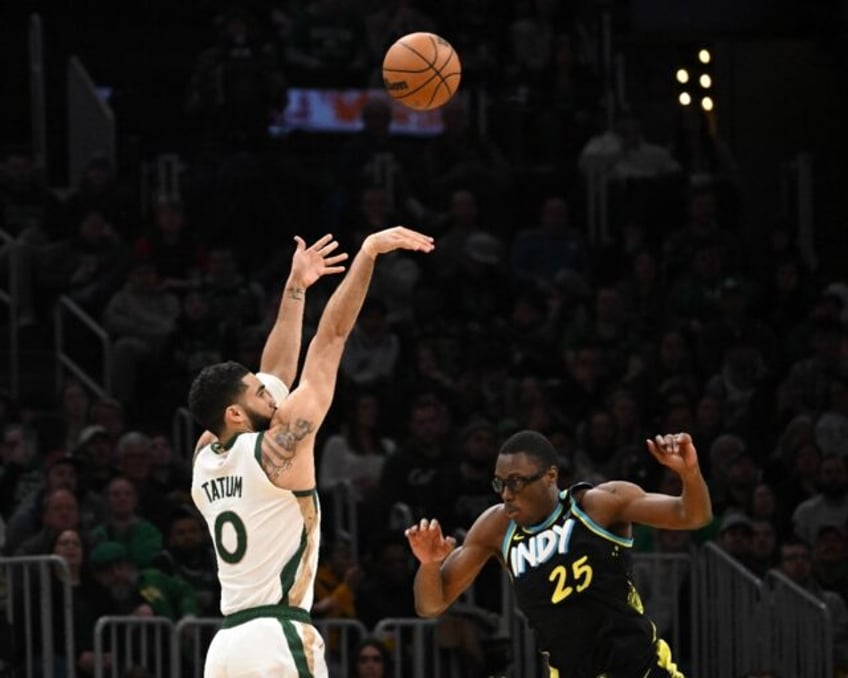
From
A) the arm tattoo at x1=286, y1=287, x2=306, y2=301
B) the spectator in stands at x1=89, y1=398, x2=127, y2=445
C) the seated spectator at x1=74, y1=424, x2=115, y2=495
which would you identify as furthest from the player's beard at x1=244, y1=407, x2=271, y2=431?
the spectator in stands at x1=89, y1=398, x2=127, y2=445

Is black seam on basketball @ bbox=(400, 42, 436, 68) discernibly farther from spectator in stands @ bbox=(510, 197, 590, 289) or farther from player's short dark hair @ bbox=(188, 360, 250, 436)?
spectator in stands @ bbox=(510, 197, 590, 289)

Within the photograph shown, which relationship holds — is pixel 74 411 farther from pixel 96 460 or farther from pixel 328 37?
pixel 328 37

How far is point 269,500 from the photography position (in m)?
10.0

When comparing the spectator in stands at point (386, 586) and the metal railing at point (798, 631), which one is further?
the spectator in stands at point (386, 586)

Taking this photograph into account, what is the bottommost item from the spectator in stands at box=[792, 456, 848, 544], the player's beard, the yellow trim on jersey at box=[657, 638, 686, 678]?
the yellow trim on jersey at box=[657, 638, 686, 678]

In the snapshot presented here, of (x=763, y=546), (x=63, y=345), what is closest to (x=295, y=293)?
(x=763, y=546)

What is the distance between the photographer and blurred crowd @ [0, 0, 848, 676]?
1611 cm

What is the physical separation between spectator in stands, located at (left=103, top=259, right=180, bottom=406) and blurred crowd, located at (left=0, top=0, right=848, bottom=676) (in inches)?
0.8

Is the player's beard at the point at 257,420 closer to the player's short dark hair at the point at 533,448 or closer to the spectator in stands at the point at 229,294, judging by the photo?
the player's short dark hair at the point at 533,448

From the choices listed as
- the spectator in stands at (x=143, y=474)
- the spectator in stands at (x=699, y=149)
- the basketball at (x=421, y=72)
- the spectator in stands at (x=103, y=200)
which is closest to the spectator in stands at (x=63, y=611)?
the spectator in stands at (x=143, y=474)

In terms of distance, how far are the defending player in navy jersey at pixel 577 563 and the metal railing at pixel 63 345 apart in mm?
9642

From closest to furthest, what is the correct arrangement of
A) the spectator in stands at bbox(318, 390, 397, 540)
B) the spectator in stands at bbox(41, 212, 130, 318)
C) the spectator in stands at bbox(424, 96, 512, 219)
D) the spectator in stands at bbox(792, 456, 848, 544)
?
the spectator in stands at bbox(792, 456, 848, 544)
the spectator in stands at bbox(318, 390, 397, 540)
the spectator in stands at bbox(41, 212, 130, 318)
the spectator in stands at bbox(424, 96, 512, 219)

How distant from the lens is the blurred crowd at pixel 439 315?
1611 centimetres

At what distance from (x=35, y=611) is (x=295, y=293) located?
471cm
